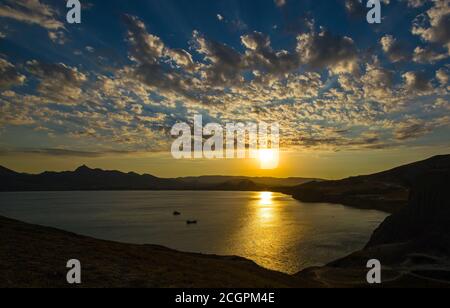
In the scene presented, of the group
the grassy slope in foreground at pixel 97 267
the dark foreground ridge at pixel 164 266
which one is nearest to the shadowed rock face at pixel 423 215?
the dark foreground ridge at pixel 164 266

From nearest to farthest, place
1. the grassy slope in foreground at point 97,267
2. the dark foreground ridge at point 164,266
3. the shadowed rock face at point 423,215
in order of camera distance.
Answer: the grassy slope in foreground at point 97,267, the dark foreground ridge at point 164,266, the shadowed rock face at point 423,215

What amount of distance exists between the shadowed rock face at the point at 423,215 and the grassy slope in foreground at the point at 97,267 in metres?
41.3

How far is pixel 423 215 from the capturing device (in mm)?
58719

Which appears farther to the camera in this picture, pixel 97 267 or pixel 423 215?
pixel 423 215

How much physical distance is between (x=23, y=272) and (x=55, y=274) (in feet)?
4.74

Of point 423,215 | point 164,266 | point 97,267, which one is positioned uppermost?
point 97,267

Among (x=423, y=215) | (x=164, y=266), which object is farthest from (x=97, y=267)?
(x=423, y=215)

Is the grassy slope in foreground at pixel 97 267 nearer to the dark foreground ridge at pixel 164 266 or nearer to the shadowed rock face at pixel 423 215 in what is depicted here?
the dark foreground ridge at pixel 164 266

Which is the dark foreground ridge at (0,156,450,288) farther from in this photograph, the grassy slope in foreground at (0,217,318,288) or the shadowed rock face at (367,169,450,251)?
the shadowed rock face at (367,169,450,251)

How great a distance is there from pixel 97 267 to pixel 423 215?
195 feet

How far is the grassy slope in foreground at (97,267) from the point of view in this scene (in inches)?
614

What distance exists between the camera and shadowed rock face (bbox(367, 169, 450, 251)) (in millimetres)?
54391

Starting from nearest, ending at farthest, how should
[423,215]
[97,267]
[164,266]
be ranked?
[97,267], [164,266], [423,215]

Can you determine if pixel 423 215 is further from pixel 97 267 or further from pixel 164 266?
pixel 97 267
